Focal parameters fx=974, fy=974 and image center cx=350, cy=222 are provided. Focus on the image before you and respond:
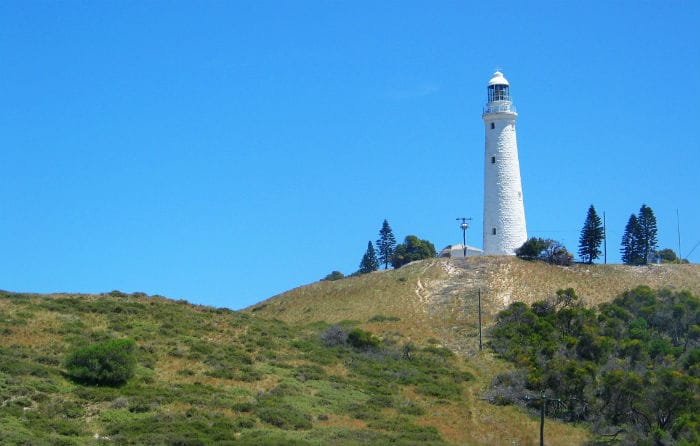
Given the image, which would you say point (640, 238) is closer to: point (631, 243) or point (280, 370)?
point (631, 243)

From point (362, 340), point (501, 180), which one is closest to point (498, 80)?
point (501, 180)

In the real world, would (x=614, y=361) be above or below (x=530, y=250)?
below

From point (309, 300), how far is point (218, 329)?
1851cm

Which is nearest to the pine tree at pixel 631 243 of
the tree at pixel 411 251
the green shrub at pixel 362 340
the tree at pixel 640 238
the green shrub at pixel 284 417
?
the tree at pixel 640 238

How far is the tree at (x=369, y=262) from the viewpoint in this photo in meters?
83.6

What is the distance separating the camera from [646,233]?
73875 millimetres

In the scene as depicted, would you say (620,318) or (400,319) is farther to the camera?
(400,319)

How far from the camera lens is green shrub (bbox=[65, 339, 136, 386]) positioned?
36.2m

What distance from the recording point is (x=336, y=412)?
37.0m

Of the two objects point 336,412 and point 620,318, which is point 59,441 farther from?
point 620,318

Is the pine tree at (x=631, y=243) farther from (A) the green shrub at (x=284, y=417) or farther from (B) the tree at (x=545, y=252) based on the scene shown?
(A) the green shrub at (x=284, y=417)

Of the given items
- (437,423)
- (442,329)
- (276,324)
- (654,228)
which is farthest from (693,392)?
(654,228)

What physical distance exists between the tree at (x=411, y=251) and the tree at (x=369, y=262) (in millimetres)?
2216

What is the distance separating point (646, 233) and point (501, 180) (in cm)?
1387
